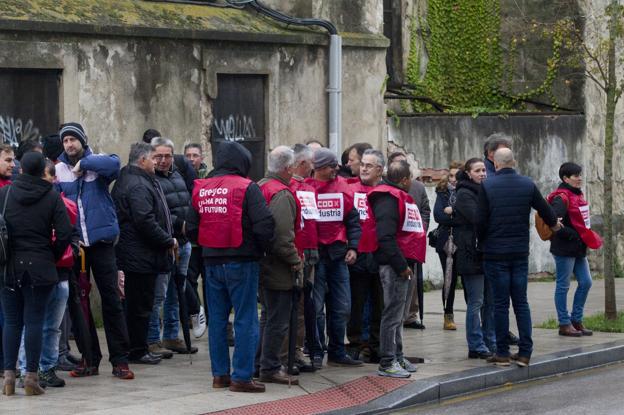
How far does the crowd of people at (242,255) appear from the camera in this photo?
36.2 ft

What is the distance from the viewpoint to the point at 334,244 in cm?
1257

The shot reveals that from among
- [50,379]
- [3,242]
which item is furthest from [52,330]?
[3,242]

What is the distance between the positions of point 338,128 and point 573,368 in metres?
5.93

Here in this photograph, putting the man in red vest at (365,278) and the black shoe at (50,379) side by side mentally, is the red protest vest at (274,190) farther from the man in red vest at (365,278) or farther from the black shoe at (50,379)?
the black shoe at (50,379)

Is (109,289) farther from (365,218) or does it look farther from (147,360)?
(365,218)

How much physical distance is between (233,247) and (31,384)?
1.86 meters

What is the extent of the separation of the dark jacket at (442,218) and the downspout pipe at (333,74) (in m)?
3.03

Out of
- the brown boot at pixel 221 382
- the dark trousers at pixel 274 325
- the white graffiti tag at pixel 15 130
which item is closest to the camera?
the brown boot at pixel 221 382

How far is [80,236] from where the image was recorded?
11977mm

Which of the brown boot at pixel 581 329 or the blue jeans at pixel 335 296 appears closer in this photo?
the blue jeans at pixel 335 296

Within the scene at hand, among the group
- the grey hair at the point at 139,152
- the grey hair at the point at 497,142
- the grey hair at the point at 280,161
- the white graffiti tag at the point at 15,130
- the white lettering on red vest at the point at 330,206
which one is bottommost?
the white lettering on red vest at the point at 330,206

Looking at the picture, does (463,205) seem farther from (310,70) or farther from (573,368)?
(310,70)

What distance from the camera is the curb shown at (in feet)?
36.6

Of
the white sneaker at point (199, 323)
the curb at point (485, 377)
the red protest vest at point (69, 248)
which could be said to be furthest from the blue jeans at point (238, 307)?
the white sneaker at point (199, 323)
